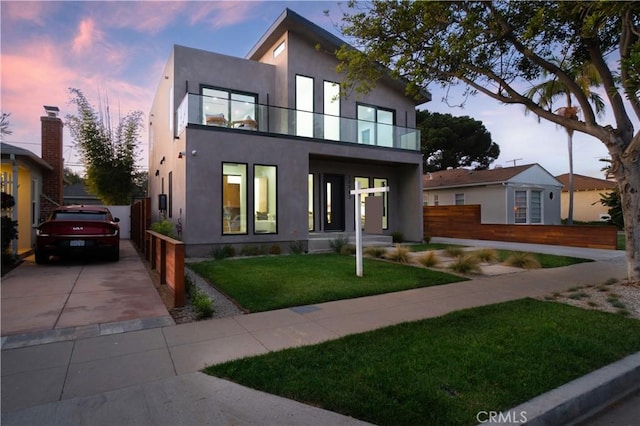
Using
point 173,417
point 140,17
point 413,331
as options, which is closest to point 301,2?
point 140,17

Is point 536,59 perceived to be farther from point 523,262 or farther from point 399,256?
point 399,256

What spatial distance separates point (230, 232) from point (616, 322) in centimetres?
989

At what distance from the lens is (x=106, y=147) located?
2130 cm

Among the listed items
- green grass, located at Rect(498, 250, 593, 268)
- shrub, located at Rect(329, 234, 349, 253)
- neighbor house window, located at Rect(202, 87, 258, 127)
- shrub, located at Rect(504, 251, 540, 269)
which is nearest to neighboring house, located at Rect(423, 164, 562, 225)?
green grass, located at Rect(498, 250, 593, 268)

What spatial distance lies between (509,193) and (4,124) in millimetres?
24160

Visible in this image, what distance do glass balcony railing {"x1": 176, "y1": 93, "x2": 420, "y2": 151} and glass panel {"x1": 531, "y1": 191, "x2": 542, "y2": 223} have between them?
12.8m

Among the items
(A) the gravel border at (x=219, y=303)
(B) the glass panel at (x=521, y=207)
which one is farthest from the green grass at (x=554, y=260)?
(B) the glass panel at (x=521, y=207)

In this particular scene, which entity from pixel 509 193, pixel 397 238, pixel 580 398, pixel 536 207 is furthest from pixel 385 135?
pixel 536 207

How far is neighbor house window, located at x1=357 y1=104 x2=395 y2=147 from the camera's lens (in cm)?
1498

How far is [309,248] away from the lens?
13.1 m

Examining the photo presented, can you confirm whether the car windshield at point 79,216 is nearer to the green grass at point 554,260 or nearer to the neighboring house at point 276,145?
the neighboring house at point 276,145

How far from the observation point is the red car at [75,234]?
941 centimetres

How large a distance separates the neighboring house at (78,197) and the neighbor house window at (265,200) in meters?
22.0

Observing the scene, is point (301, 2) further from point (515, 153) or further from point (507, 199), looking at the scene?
point (515, 153)
